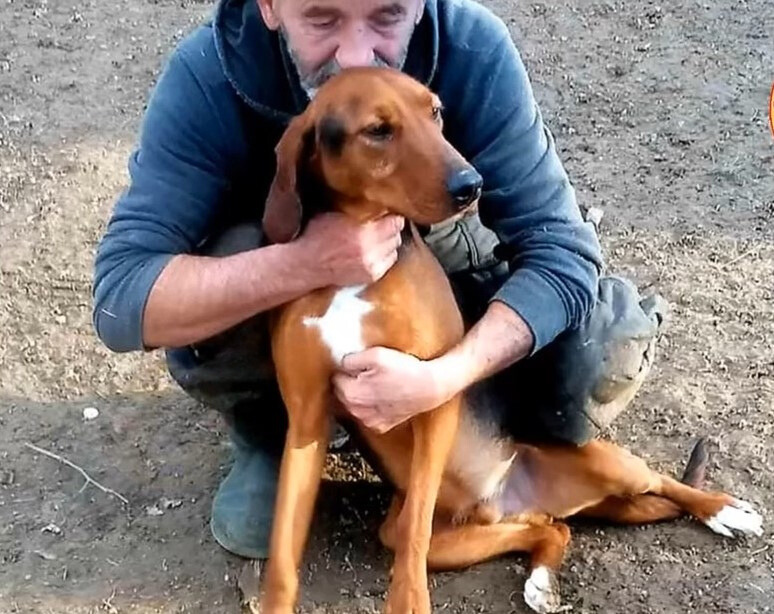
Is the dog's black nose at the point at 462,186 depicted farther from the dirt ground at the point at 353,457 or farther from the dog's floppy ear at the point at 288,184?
the dirt ground at the point at 353,457

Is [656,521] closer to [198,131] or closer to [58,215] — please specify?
[198,131]

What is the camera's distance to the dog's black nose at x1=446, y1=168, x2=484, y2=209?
2.48m

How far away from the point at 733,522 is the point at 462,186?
1177 millimetres

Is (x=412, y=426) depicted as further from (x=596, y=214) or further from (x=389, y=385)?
(x=596, y=214)

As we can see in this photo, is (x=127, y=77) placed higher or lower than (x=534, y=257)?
lower

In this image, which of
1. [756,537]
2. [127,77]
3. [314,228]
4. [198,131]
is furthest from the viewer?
[127,77]

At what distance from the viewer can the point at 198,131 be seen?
2.91 m

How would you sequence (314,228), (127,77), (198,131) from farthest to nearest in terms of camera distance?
(127,77) → (198,131) → (314,228)

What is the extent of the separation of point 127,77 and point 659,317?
9.34 feet

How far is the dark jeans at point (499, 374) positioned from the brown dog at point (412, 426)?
72mm

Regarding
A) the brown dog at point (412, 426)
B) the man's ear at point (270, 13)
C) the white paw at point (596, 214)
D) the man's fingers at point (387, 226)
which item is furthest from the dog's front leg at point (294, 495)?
the white paw at point (596, 214)

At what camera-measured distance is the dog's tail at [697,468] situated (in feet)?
10.7

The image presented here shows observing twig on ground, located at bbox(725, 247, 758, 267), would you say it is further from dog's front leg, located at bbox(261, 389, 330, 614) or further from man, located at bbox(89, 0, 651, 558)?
dog's front leg, located at bbox(261, 389, 330, 614)

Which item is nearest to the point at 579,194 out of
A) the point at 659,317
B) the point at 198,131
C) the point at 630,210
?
the point at 630,210
